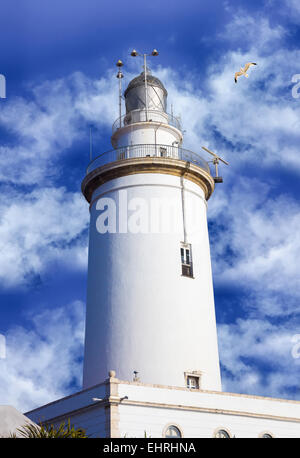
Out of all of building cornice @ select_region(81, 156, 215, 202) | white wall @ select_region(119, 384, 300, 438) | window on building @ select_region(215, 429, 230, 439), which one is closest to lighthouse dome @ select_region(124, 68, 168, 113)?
building cornice @ select_region(81, 156, 215, 202)

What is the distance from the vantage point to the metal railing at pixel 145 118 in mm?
38000

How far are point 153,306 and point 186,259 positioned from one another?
125 inches

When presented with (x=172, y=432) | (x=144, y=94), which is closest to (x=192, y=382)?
(x=172, y=432)

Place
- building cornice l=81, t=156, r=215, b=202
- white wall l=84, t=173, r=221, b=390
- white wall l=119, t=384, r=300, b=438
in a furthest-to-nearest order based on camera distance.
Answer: building cornice l=81, t=156, r=215, b=202 < white wall l=84, t=173, r=221, b=390 < white wall l=119, t=384, r=300, b=438

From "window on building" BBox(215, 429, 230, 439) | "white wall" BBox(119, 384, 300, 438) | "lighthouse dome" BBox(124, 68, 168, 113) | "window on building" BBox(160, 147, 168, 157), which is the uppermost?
"lighthouse dome" BBox(124, 68, 168, 113)

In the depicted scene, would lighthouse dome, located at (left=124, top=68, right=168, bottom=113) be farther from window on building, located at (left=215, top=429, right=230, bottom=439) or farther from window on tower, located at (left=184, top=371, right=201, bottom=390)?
window on building, located at (left=215, top=429, right=230, bottom=439)

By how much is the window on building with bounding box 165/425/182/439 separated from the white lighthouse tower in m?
3.08

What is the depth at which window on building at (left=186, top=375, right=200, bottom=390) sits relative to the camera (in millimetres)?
31175

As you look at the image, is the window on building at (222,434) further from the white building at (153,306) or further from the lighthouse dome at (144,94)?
the lighthouse dome at (144,94)

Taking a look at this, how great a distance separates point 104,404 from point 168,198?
1192 centimetres

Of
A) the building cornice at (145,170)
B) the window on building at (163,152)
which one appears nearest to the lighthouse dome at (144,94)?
the window on building at (163,152)

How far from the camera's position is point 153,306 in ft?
105

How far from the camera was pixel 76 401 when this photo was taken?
28234mm

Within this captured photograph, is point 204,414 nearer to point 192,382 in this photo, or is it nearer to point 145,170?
point 192,382
